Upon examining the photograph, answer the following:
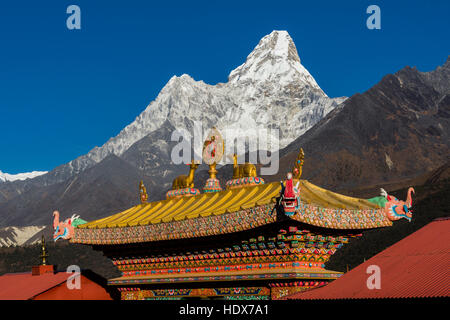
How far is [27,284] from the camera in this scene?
13.1 m

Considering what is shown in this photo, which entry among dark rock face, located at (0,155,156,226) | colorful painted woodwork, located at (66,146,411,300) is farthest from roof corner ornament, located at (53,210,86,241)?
dark rock face, located at (0,155,156,226)

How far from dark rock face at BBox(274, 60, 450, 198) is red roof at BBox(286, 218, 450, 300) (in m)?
91.8

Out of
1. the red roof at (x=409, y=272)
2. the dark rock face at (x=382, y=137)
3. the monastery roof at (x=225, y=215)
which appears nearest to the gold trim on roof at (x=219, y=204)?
the monastery roof at (x=225, y=215)

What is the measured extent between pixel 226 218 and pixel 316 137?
114123mm

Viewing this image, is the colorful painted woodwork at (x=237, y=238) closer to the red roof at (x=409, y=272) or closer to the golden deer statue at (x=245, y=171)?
the golden deer statue at (x=245, y=171)

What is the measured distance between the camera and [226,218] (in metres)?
9.40

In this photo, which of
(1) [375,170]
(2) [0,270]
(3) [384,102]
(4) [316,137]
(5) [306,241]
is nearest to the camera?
(5) [306,241]

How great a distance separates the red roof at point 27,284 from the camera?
12383 millimetres

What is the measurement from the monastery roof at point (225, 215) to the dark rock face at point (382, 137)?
88782 millimetres

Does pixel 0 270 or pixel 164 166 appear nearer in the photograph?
pixel 0 270

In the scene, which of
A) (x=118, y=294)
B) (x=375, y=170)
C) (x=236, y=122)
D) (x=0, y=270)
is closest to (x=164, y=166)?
(x=236, y=122)

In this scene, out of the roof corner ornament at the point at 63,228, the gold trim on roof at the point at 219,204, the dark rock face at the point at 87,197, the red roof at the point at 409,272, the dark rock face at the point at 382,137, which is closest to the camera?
the red roof at the point at 409,272
